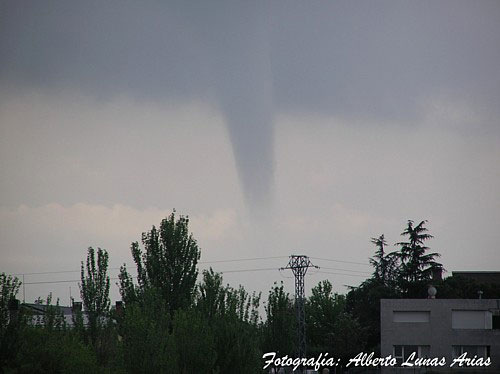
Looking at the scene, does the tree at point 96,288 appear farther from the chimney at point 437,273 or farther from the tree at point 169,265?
the chimney at point 437,273

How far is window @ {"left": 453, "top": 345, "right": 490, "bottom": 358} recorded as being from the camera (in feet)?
199

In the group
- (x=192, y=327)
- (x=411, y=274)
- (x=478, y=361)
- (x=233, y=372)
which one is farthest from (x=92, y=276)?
(x=411, y=274)

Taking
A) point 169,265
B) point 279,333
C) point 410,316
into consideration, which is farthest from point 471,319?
point 169,265

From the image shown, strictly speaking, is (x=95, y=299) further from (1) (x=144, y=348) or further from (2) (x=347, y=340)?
(2) (x=347, y=340)

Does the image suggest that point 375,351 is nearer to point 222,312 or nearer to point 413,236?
point 413,236

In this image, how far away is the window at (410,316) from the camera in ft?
202

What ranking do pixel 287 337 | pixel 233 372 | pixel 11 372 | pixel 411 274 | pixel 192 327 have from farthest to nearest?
pixel 411 274
pixel 287 337
pixel 233 372
pixel 192 327
pixel 11 372

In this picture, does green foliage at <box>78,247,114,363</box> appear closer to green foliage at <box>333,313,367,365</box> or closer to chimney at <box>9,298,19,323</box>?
chimney at <box>9,298,19,323</box>

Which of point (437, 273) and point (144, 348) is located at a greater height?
point (437, 273)

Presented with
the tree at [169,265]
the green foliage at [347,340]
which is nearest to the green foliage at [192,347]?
the tree at [169,265]

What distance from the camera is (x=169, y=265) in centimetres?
5288

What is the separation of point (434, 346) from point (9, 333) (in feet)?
122

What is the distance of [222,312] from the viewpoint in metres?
48.5

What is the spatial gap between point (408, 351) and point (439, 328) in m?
2.72
